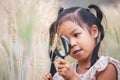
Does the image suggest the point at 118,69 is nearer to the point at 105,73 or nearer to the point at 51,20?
the point at 105,73

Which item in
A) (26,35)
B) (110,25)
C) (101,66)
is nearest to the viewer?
(101,66)

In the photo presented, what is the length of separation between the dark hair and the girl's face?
1.0 inches

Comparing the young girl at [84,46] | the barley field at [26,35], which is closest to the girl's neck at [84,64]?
the young girl at [84,46]

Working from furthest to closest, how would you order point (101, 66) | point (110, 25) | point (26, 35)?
point (26, 35), point (110, 25), point (101, 66)

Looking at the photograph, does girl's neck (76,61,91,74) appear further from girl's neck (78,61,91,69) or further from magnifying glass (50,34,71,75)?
magnifying glass (50,34,71,75)

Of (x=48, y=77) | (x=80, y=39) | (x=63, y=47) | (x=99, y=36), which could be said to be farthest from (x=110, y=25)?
(x=48, y=77)

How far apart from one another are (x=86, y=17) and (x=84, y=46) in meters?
0.18

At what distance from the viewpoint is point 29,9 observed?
263cm

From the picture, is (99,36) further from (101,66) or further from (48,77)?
(48,77)

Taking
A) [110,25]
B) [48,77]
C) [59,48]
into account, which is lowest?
[48,77]

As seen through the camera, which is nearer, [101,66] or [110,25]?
[101,66]

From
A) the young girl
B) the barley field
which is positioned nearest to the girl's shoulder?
the young girl

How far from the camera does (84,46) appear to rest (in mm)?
Result: 2377

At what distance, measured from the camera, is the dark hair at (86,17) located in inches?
94.6
